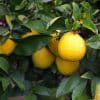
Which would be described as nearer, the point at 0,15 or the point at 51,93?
the point at 0,15

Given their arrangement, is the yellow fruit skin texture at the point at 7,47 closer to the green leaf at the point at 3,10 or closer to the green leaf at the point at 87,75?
the green leaf at the point at 3,10

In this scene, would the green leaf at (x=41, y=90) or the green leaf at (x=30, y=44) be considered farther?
the green leaf at (x=41, y=90)

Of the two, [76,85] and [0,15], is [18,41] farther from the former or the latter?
[76,85]

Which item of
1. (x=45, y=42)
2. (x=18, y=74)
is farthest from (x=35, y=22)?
(x=18, y=74)

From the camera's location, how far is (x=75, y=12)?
0.85 m

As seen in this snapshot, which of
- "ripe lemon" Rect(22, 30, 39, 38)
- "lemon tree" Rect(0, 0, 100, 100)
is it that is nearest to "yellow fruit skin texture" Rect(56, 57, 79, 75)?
"lemon tree" Rect(0, 0, 100, 100)

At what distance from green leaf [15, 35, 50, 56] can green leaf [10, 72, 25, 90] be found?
0.07m

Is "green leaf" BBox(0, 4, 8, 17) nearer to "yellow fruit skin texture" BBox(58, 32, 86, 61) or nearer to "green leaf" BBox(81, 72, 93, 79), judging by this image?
"yellow fruit skin texture" BBox(58, 32, 86, 61)

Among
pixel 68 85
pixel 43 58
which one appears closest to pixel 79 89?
pixel 68 85

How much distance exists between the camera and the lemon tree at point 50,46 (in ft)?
2.74

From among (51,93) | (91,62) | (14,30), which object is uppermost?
(14,30)

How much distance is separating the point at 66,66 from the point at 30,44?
127 millimetres

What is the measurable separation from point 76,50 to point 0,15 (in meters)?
0.23

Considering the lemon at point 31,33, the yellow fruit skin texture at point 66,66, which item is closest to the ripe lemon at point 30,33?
the lemon at point 31,33
